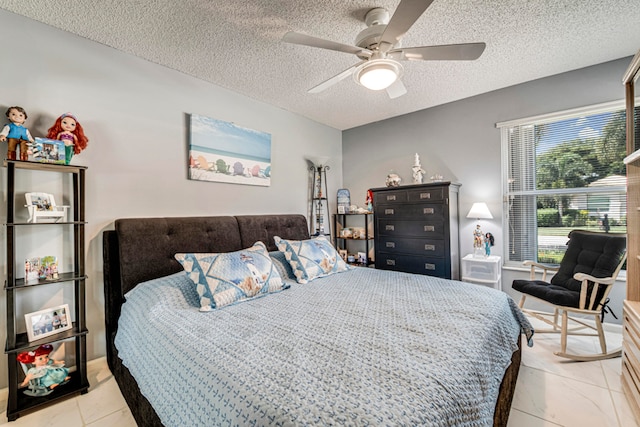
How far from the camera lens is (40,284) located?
1635 millimetres

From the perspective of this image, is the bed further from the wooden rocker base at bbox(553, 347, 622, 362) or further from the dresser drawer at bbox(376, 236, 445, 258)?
the dresser drawer at bbox(376, 236, 445, 258)

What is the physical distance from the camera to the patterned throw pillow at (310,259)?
7.63 ft

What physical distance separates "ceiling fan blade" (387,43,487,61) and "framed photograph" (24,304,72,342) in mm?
2734

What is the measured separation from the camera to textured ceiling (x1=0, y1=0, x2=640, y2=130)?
1780mm

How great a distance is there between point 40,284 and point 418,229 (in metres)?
3.25

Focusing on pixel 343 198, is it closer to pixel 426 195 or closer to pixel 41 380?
pixel 426 195

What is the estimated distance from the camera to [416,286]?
2.05 meters

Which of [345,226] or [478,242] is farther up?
[345,226]

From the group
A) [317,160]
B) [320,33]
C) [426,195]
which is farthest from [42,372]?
[426,195]

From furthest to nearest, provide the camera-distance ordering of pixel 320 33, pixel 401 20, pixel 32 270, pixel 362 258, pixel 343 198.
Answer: pixel 343 198, pixel 362 258, pixel 320 33, pixel 32 270, pixel 401 20

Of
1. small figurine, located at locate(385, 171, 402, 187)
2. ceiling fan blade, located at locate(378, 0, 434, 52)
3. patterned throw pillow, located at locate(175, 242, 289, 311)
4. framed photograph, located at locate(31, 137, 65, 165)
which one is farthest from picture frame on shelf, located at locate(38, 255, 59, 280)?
small figurine, located at locate(385, 171, 402, 187)

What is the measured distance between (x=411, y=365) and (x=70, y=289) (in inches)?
93.9

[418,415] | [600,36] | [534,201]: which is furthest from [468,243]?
[418,415]

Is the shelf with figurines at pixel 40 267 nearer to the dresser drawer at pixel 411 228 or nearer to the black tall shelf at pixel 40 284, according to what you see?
the black tall shelf at pixel 40 284
